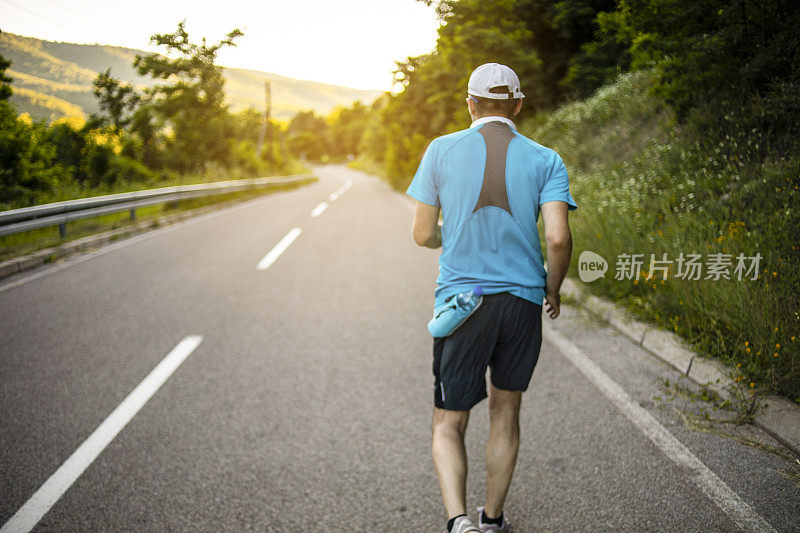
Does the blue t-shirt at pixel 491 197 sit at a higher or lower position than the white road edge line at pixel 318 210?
higher

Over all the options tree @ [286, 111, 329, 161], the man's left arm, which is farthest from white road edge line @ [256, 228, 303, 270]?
tree @ [286, 111, 329, 161]

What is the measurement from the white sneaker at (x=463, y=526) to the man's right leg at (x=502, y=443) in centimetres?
24

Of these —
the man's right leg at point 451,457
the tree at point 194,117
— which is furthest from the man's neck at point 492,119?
the tree at point 194,117

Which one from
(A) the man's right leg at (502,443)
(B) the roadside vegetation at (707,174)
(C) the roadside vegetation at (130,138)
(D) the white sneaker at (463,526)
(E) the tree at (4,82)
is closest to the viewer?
(D) the white sneaker at (463,526)

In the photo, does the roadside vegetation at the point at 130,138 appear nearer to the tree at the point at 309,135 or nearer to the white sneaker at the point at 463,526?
the white sneaker at the point at 463,526

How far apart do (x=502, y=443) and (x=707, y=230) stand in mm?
4229

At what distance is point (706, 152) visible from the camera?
6.26 m

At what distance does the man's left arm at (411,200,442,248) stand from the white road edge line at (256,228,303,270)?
17.5 ft

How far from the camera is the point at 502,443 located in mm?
1941

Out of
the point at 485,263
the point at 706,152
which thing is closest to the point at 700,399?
the point at 485,263

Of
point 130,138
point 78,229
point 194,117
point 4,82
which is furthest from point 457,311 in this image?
point 194,117

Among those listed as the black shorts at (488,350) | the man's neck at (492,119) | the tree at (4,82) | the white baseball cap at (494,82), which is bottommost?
the black shorts at (488,350)

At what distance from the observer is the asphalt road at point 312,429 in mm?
2188

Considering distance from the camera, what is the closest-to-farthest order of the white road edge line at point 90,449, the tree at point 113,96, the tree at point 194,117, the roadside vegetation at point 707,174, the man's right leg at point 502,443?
the man's right leg at point 502,443
the white road edge line at point 90,449
the roadside vegetation at point 707,174
the tree at point 113,96
the tree at point 194,117
